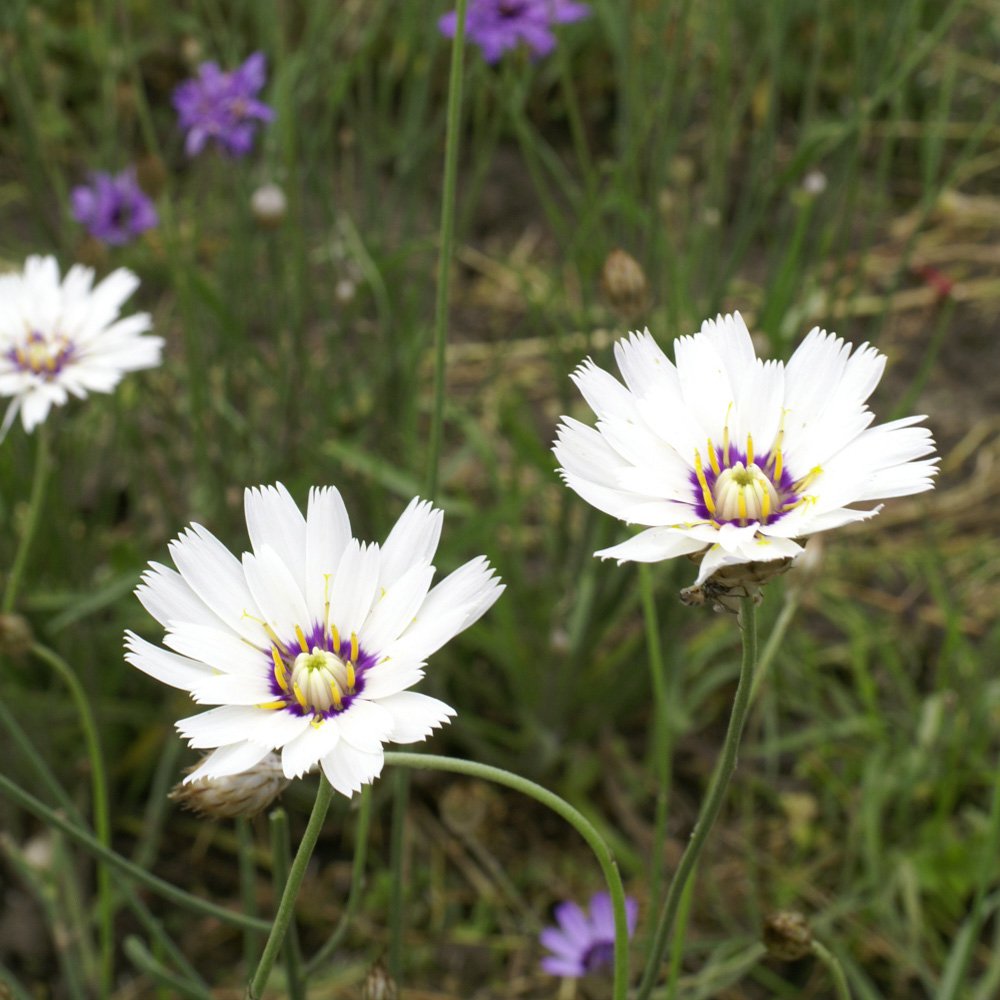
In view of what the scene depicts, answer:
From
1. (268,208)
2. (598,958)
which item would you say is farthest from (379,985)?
(268,208)

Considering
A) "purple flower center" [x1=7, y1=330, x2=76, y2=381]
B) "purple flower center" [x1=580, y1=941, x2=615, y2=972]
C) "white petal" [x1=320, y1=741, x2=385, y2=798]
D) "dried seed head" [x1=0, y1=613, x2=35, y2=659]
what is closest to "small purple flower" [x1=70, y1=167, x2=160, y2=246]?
"purple flower center" [x1=7, y1=330, x2=76, y2=381]

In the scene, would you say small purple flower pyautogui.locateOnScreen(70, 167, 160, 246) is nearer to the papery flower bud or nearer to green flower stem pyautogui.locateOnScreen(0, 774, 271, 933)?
the papery flower bud

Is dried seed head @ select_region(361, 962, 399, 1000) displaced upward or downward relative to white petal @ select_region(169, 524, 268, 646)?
downward

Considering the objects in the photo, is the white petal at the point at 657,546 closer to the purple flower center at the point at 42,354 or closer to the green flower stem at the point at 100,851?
the green flower stem at the point at 100,851

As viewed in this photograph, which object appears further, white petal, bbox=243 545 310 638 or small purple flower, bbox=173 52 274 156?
small purple flower, bbox=173 52 274 156

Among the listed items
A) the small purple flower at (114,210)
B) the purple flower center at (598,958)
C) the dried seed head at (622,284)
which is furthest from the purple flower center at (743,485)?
the small purple flower at (114,210)

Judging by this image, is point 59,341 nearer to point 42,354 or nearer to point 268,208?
point 42,354

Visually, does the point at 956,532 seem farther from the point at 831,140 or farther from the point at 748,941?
the point at 748,941
